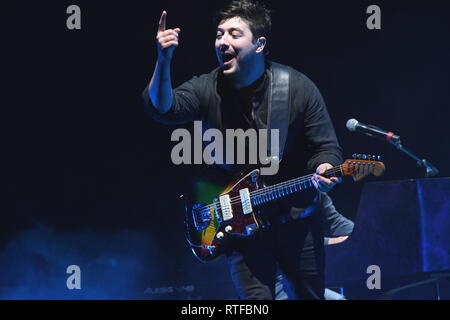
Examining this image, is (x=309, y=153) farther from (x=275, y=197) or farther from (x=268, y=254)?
(x=268, y=254)

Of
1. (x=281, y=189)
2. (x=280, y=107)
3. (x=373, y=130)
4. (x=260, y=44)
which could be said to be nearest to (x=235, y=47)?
(x=260, y=44)

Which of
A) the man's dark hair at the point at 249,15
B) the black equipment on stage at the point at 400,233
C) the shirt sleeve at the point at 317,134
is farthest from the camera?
the black equipment on stage at the point at 400,233

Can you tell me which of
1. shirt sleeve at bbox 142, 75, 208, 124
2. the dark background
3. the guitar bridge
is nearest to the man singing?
shirt sleeve at bbox 142, 75, 208, 124

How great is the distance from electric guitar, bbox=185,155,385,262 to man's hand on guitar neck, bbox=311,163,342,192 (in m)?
0.02

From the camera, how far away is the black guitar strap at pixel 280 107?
3.23 meters

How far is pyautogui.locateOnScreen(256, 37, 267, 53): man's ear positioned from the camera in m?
3.36

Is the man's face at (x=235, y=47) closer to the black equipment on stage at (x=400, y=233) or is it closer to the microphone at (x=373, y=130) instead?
the microphone at (x=373, y=130)

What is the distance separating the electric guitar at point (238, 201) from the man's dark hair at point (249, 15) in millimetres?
830

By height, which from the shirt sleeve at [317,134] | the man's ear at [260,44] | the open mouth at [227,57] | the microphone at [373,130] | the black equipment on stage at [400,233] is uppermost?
the man's ear at [260,44]

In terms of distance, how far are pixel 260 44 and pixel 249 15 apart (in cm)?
18

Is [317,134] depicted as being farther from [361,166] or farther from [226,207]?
[226,207]

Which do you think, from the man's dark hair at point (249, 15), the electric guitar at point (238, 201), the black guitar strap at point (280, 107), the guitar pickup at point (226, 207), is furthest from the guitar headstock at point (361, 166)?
the man's dark hair at point (249, 15)

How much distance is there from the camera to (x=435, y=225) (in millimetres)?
3914
